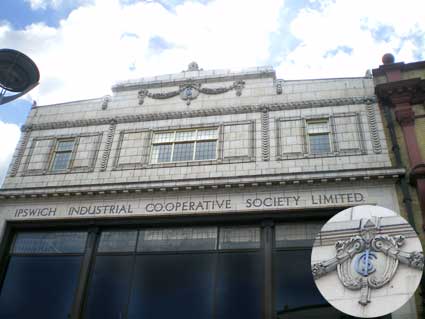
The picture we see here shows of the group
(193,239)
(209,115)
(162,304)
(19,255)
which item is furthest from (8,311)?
(209,115)

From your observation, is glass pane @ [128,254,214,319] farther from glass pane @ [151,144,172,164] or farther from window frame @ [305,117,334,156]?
window frame @ [305,117,334,156]

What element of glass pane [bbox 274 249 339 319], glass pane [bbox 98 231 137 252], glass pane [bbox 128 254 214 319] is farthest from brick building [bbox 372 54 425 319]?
glass pane [bbox 98 231 137 252]

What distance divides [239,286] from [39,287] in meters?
7.88

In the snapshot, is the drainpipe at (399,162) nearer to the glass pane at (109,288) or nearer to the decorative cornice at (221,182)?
the decorative cornice at (221,182)

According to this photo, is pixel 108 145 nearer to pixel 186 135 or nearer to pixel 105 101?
pixel 105 101

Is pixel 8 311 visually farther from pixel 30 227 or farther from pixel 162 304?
pixel 162 304

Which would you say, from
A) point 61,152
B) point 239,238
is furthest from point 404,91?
point 61,152

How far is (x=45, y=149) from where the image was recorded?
22031mm

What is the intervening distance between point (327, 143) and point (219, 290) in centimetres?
741

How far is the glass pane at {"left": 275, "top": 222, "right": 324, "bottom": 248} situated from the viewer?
17062 mm

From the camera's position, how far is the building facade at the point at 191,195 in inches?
664

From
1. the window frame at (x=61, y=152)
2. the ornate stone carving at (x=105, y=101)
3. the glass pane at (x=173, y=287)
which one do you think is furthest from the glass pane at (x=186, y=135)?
the glass pane at (x=173, y=287)

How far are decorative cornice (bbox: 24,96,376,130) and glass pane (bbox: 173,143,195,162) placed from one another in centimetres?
150

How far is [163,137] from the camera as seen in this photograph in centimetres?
2102
